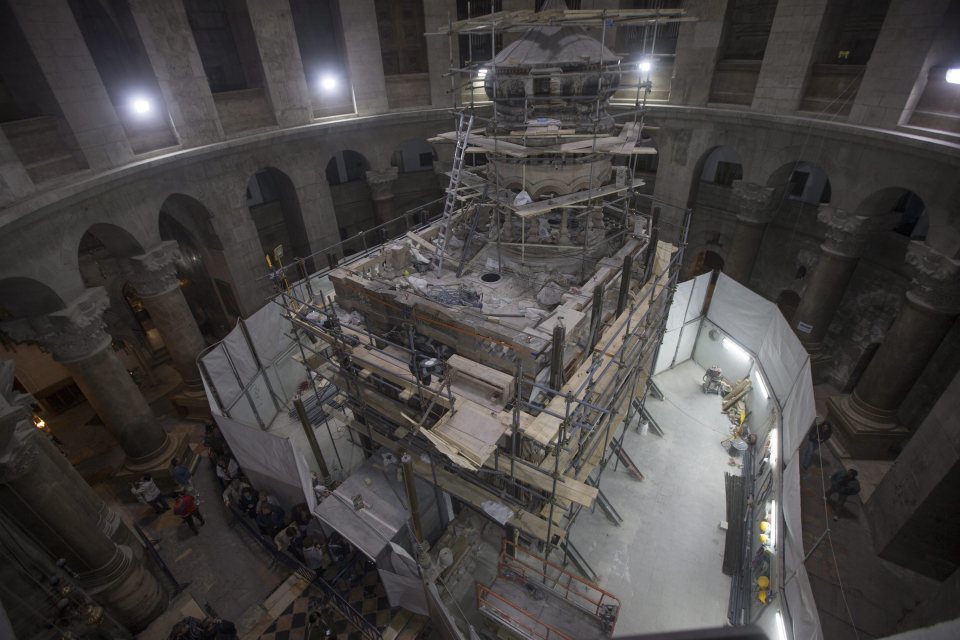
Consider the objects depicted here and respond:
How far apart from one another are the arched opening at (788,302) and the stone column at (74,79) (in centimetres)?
2440

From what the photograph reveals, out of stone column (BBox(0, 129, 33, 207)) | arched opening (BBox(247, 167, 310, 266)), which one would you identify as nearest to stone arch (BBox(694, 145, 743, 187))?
arched opening (BBox(247, 167, 310, 266))

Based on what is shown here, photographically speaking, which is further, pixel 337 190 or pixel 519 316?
pixel 337 190

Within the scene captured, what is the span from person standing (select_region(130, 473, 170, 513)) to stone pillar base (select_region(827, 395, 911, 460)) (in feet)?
70.5

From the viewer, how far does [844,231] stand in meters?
14.7

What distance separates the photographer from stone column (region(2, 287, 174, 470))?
1146 centimetres

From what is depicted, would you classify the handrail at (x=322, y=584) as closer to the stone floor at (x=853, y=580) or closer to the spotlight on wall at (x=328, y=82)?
the stone floor at (x=853, y=580)

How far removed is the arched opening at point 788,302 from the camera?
19547mm

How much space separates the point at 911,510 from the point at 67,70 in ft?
77.3

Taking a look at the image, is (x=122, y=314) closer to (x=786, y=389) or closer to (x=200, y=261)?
(x=200, y=261)

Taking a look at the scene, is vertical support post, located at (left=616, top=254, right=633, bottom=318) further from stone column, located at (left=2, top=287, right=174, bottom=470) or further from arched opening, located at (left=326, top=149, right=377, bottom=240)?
arched opening, located at (left=326, top=149, right=377, bottom=240)

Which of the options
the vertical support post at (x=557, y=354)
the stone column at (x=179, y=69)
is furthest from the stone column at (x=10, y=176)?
the vertical support post at (x=557, y=354)

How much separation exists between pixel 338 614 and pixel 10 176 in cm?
1258

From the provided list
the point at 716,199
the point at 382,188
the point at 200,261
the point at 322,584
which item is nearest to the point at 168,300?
the point at 200,261

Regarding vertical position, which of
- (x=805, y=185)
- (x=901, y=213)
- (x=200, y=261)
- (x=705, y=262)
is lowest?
(x=705, y=262)
